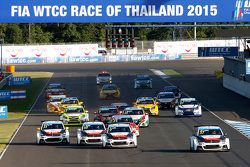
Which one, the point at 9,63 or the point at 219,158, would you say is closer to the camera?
the point at 219,158

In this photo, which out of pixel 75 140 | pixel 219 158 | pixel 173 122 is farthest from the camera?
pixel 173 122

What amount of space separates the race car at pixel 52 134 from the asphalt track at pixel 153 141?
0.49 meters

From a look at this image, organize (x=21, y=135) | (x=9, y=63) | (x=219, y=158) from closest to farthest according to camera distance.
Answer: (x=219, y=158)
(x=21, y=135)
(x=9, y=63)

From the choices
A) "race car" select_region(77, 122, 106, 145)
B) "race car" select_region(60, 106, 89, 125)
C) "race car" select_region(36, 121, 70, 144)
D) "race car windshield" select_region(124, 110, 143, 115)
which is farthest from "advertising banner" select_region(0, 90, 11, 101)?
"race car" select_region(77, 122, 106, 145)

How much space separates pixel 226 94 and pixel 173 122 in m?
22.9

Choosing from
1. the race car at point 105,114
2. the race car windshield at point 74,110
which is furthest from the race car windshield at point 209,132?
the race car windshield at point 74,110

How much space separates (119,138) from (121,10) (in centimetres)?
1689

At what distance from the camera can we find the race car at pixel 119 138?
37.4 metres

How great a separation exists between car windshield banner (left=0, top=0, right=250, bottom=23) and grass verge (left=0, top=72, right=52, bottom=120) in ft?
25.3

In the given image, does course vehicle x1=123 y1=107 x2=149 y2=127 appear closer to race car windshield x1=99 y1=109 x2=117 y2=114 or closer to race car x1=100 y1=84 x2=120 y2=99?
race car windshield x1=99 y1=109 x2=117 y2=114

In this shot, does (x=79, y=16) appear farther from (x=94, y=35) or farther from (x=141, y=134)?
(x=94, y=35)

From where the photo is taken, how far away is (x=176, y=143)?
39625 millimetres

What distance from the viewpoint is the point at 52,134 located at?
130ft

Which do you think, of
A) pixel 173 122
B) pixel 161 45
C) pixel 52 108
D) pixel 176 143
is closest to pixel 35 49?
pixel 161 45
